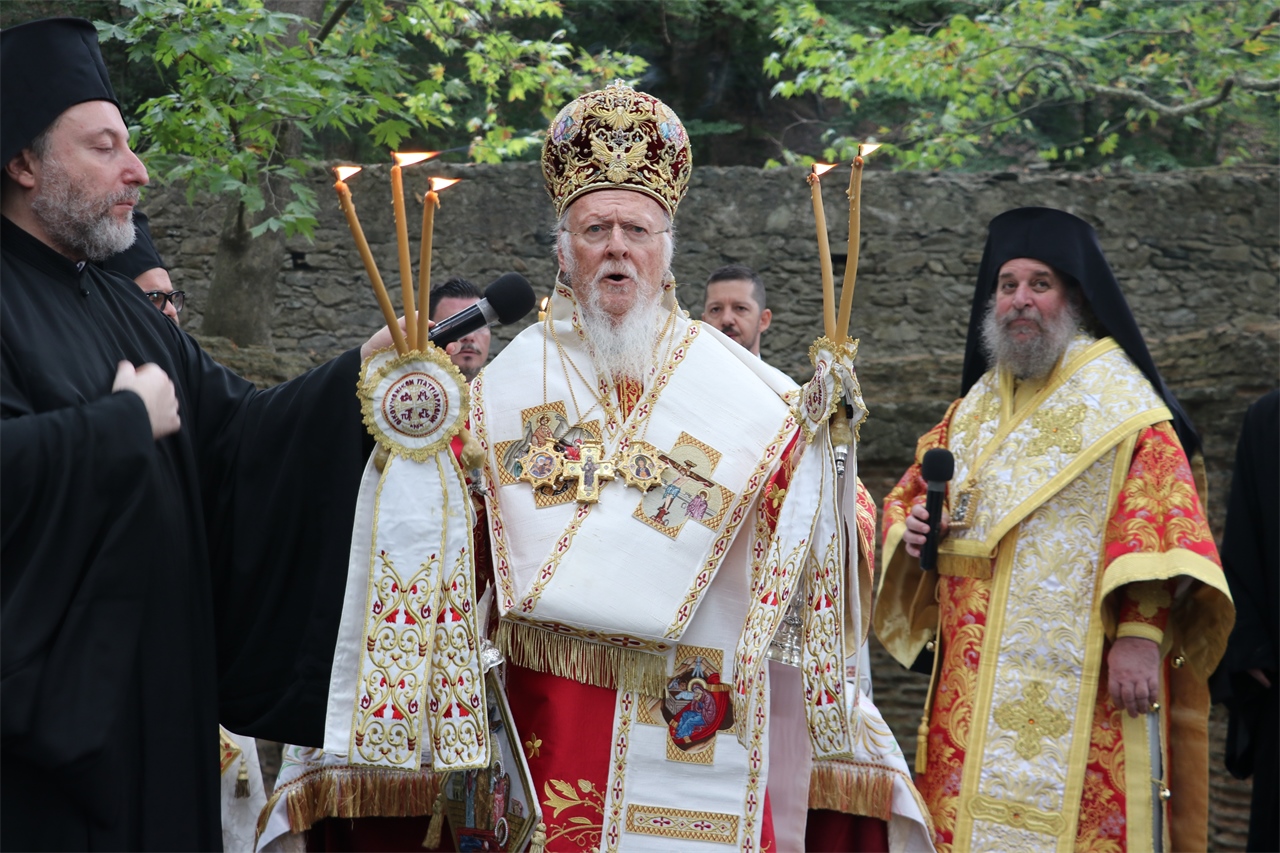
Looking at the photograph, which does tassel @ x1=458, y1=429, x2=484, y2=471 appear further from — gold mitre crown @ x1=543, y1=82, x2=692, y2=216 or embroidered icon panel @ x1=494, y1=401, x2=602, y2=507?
gold mitre crown @ x1=543, y1=82, x2=692, y2=216

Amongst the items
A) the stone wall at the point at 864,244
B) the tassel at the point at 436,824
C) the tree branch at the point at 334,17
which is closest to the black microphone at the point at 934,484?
the tassel at the point at 436,824

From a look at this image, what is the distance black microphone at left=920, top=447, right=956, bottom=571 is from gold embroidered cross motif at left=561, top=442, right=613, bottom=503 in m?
1.55

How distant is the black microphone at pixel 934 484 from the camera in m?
5.00

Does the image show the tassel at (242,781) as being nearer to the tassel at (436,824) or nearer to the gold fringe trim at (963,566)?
the tassel at (436,824)

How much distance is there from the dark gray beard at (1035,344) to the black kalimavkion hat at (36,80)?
11.6 feet

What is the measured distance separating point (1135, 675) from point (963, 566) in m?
0.74

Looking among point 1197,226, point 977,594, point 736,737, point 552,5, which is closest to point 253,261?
point 552,5

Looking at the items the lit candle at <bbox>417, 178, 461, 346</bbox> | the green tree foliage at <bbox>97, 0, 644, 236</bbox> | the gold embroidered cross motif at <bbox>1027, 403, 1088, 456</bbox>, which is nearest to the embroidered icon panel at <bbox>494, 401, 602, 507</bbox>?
the lit candle at <bbox>417, 178, 461, 346</bbox>

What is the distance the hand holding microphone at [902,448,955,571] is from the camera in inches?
197

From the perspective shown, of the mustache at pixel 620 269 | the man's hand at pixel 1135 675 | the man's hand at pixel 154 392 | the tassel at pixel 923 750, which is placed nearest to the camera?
the man's hand at pixel 154 392

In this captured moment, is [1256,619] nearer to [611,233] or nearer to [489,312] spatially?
[611,233]

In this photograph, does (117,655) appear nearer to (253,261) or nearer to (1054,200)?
(253,261)

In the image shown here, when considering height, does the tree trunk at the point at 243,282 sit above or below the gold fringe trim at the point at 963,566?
above

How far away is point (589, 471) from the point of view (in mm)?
3947
